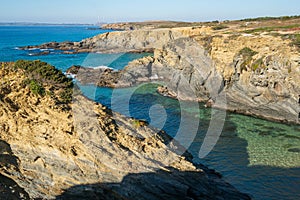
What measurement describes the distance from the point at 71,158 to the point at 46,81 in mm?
4558

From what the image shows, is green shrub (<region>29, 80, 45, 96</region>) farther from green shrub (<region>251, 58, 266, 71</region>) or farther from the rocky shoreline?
green shrub (<region>251, 58, 266, 71</region>)

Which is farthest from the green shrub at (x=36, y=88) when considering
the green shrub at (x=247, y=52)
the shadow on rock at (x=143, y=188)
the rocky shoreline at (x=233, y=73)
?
the green shrub at (x=247, y=52)

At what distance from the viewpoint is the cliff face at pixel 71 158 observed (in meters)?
12.1

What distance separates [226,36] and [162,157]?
110 feet

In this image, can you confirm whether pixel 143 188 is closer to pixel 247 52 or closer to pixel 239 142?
pixel 239 142

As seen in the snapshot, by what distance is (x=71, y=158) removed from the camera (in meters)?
12.1

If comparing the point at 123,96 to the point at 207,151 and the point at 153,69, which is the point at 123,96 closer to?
the point at 153,69

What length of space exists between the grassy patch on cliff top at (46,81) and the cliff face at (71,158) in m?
0.40

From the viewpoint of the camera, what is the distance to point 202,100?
40.2m

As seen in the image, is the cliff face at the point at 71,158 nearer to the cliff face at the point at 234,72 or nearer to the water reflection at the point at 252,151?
the water reflection at the point at 252,151

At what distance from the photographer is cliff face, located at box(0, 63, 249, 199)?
12.1m

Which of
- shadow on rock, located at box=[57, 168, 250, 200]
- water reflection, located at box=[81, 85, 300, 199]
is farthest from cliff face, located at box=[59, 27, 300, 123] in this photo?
shadow on rock, located at box=[57, 168, 250, 200]

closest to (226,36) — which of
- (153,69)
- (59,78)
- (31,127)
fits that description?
(153,69)

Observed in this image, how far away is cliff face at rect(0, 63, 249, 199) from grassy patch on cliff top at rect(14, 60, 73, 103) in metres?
0.40
